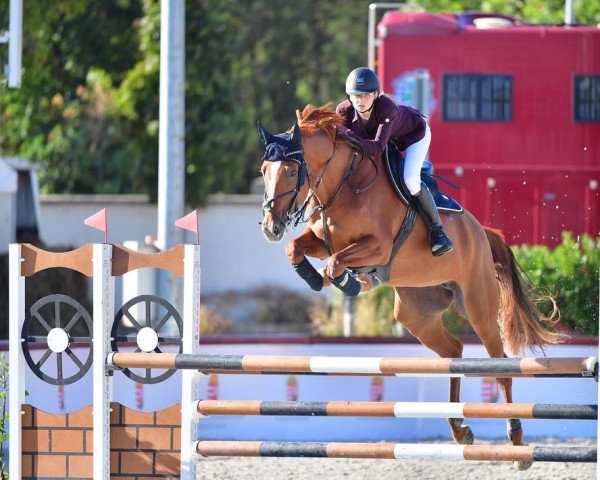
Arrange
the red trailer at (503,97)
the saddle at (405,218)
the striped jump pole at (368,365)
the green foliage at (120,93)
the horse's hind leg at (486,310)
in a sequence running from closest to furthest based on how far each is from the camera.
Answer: the striped jump pole at (368,365) < the saddle at (405,218) < the horse's hind leg at (486,310) < the red trailer at (503,97) < the green foliage at (120,93)

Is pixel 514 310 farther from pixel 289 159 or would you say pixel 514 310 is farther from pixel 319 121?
pixel 289 159

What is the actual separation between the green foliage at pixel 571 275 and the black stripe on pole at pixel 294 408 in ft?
12.6

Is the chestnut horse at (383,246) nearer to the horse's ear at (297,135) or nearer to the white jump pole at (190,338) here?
the horse's ear at (297,135)

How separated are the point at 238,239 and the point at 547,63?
251 inches

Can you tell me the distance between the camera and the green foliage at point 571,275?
8891 mm

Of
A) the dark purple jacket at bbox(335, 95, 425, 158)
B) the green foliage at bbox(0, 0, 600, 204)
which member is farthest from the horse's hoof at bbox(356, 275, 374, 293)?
the green foliage at bbox(0, 0, 600, 204)

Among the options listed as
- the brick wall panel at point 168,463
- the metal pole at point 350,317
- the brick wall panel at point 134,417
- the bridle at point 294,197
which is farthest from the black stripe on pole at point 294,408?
the metal pole at point 350,317

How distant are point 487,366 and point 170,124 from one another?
4.79 metres

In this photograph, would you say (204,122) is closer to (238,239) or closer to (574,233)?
(238,239)

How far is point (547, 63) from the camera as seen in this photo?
12445mm

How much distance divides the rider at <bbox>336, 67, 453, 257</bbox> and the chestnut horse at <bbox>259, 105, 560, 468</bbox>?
0.08 metres

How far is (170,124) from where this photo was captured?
9.06 metres

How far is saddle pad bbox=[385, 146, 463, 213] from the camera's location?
19.5 feet

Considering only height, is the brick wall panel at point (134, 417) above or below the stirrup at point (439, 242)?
below
